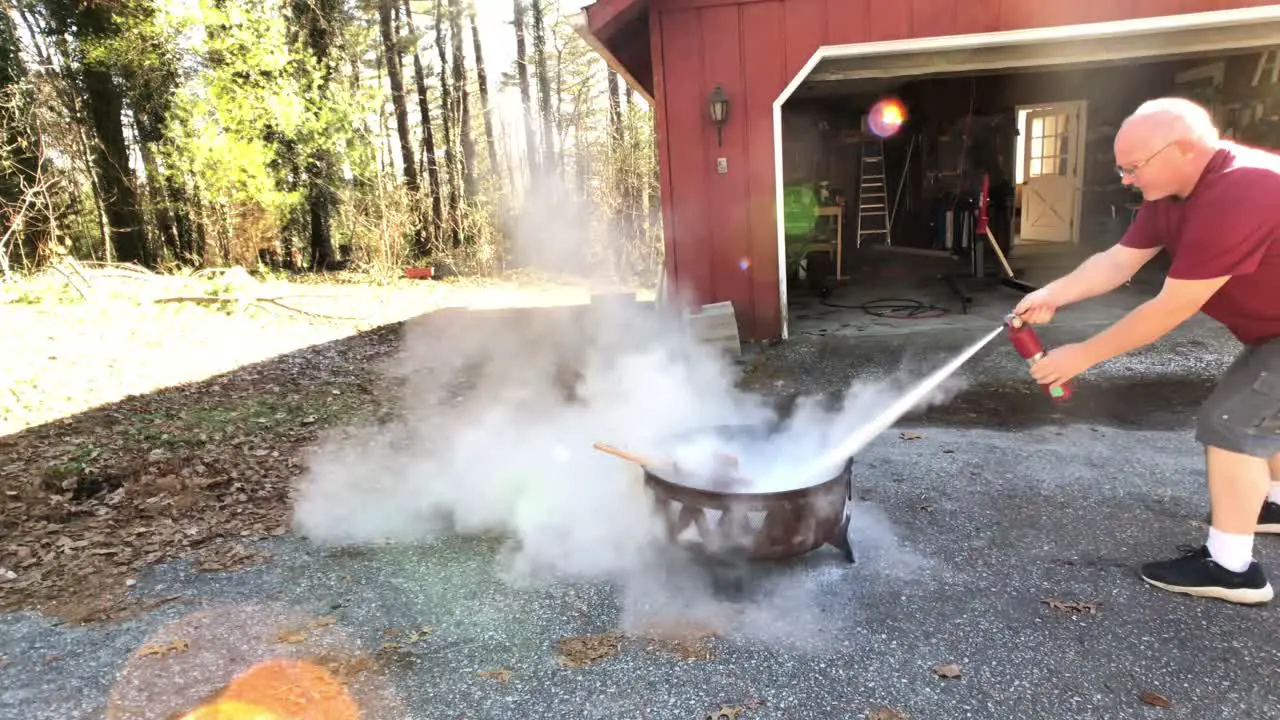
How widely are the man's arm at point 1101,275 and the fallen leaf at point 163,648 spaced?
151 inches

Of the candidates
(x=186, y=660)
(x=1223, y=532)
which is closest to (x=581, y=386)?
(x=186, y=660)

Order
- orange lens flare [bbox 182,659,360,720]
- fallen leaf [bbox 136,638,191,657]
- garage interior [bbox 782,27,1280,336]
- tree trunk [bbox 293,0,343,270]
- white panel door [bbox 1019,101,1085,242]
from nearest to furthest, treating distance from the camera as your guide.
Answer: orange lens flare [bbox 182,659,360,720] → fallen leaf [bbox 136,638,191,657] → garage interior [bbox 782,27,1280,336] → white panel door [bbox 1019,101,1085,242] → tree trunk [bbox 293,0,343,270]

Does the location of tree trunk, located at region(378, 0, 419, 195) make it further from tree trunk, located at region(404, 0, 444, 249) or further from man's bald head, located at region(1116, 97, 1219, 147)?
man's bald head, located at region(1116, 97, 1219, 147)

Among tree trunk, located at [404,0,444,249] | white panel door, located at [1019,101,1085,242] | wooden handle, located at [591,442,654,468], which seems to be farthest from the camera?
tree trunk, located at [404,0,444,249]

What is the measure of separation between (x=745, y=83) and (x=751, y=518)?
520 cm

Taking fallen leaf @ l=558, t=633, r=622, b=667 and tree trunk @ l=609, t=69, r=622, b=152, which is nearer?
fallen leaf @ l=558, t=633, r=622, b=667

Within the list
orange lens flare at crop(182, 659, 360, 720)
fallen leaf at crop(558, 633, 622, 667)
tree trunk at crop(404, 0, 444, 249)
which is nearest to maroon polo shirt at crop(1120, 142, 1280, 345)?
fallen leaf at crop(558, 633, 622, 667)

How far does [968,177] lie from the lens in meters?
10.9

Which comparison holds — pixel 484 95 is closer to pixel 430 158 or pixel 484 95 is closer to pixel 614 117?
pixel 430 158

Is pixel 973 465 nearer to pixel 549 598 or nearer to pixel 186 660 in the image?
pixel 549 598

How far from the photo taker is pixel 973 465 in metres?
4.38

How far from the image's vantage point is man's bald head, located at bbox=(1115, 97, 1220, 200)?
8.21 feet

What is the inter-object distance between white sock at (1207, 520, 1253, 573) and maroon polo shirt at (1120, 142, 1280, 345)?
765mm

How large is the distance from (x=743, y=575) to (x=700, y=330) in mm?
3948
